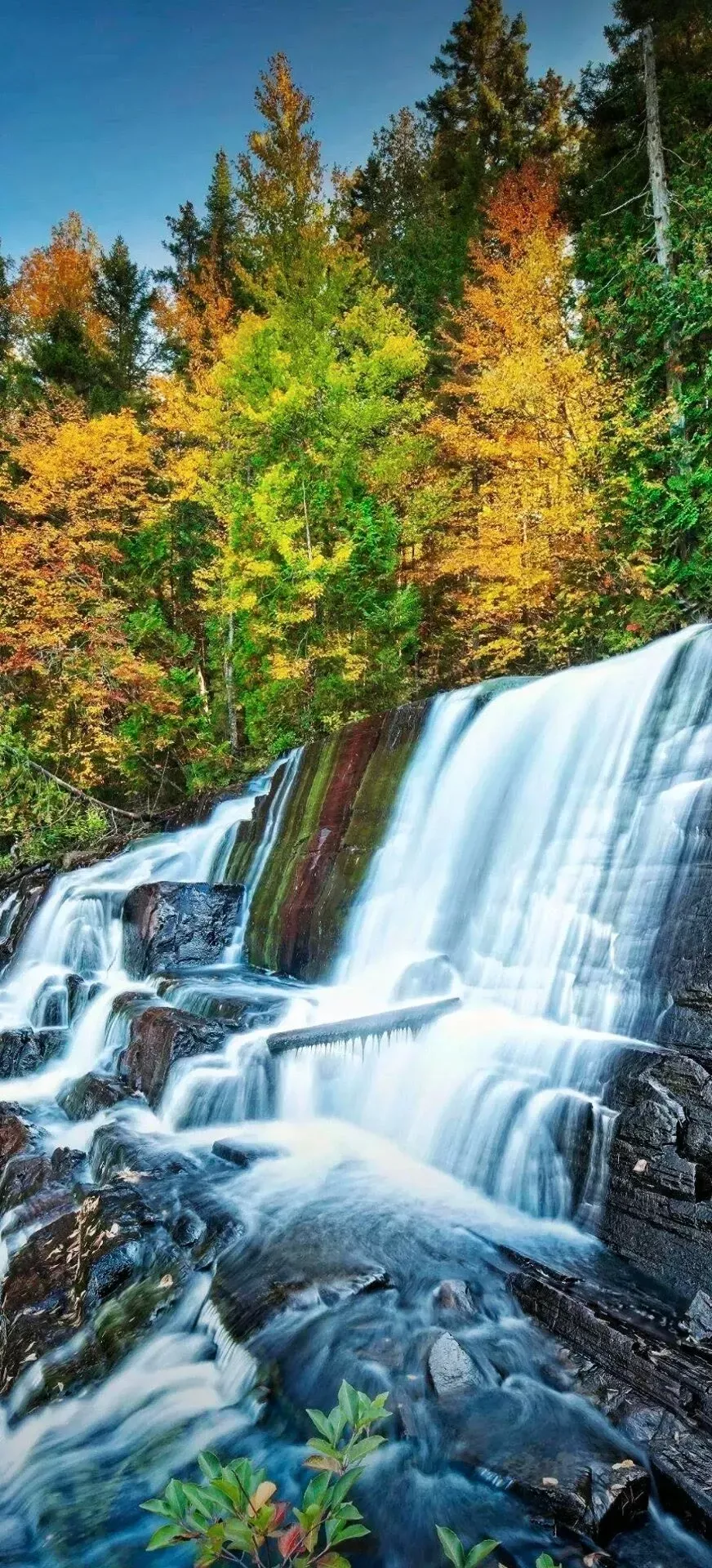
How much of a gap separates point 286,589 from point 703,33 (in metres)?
11.3

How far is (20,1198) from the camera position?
4.95 meters

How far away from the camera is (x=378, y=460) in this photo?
45.6 feet

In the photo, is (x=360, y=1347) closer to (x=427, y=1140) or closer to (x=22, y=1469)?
(x=22, y=1469)

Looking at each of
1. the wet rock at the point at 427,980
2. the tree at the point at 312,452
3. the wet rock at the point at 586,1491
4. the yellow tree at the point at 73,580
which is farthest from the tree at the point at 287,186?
the wet rock at the point at 586,1491

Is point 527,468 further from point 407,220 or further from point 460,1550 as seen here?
point 460,1550

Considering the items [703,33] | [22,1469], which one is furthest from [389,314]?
[22,1469]

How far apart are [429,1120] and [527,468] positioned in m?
11.0

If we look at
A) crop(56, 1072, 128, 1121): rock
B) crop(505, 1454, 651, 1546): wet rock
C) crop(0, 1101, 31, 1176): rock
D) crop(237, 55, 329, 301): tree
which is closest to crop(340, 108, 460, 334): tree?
crop(237, 55, 329, 301): tree

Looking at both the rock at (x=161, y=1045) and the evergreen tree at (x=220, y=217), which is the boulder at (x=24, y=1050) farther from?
the evergreen tree at (x=220, y=217)

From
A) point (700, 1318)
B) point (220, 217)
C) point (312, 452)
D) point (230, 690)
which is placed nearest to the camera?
point (700, 1318)

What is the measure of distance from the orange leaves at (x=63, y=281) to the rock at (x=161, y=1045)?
66.5 feet

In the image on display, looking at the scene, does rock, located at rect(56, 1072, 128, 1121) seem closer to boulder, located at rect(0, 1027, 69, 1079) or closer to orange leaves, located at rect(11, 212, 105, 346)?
boulder, located at rect(0, 1027, 69, 1079)

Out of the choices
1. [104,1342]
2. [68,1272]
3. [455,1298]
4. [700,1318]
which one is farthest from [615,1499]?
[68,1272]

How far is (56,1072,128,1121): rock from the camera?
636 cm
